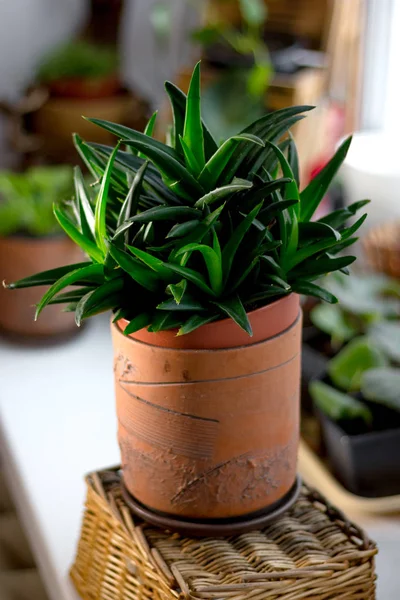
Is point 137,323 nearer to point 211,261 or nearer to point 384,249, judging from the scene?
point 211,261

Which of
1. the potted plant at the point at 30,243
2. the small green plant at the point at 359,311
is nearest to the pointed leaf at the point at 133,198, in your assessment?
the small green plant at the point at 359,311

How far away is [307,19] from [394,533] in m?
0.93

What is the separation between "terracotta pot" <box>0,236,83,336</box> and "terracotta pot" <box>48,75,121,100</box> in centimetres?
60

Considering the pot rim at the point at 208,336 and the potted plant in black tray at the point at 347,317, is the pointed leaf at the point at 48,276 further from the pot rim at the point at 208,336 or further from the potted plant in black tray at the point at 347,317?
the potted plant in black tray at the point at 347,317

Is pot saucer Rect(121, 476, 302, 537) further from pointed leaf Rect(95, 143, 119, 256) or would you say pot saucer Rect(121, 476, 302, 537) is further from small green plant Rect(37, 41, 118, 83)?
small green plant Rect(37, 41, 118, 83)

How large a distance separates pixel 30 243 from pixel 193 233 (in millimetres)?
637

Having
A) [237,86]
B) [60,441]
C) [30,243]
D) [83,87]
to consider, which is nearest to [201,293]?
[60,441]

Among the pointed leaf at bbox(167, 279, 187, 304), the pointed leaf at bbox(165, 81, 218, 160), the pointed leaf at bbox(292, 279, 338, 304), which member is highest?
the pointed leaf at bbox(165, 81, 218, 160)

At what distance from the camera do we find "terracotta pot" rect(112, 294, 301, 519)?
53cm

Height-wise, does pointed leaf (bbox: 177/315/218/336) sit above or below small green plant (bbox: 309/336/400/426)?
above

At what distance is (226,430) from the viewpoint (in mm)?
548

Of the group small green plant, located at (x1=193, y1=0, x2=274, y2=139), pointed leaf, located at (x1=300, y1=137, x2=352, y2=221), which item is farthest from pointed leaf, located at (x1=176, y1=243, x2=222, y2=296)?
small green plant, located at (x1=193, y1=0, x2=274, y2=139)

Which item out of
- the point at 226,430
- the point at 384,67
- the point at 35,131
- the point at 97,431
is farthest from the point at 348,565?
the point at 35,131

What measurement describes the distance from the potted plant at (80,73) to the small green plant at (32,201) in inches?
19.7
